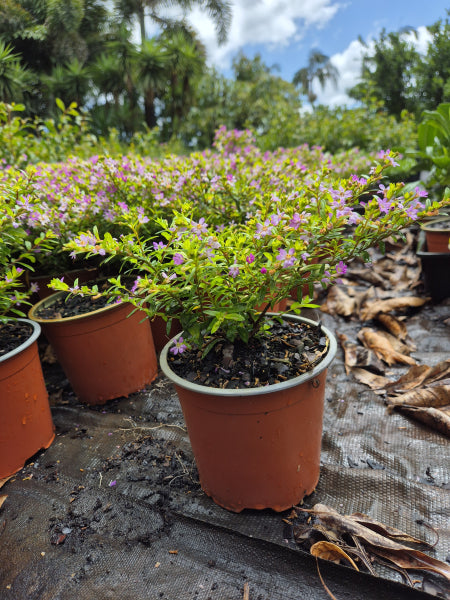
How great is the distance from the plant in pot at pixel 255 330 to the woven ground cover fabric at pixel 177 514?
0.15 metres

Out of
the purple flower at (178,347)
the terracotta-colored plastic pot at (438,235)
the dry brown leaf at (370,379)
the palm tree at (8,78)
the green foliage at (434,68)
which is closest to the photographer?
the purple flower at (178,347)

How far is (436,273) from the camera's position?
306 cm

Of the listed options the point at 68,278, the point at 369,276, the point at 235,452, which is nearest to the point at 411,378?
the point at 235,452

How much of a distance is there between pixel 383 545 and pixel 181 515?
27.9 inches

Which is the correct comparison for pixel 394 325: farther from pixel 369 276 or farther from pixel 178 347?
pixel 178 347

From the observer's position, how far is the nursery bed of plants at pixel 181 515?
4.00 feet

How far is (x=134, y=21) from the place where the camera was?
759 inches

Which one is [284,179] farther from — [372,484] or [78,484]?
[78,484]

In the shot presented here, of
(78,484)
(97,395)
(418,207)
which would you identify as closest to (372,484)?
(418,207)

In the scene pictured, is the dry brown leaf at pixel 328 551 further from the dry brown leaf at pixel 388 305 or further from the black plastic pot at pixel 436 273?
the black plastic pot at pixel 436 273

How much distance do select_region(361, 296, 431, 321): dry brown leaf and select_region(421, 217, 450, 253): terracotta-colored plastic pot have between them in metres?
0.42

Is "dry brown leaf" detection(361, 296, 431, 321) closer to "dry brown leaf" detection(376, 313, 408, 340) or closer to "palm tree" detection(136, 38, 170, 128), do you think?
"dry brown leaf" detection(376, 313, 408, 340)

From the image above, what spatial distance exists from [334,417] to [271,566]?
0.91 m

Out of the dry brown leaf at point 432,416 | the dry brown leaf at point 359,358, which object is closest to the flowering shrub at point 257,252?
the dry brown leaf at point 432,416
